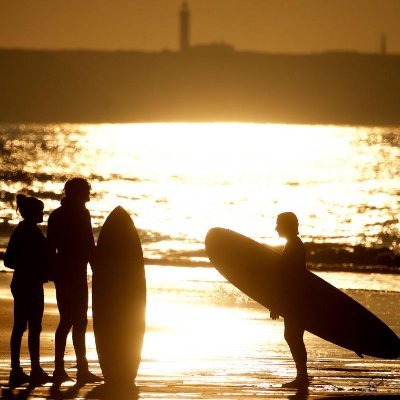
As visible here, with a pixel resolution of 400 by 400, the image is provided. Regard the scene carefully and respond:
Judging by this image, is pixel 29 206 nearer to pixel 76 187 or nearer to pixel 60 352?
pixel 76 187

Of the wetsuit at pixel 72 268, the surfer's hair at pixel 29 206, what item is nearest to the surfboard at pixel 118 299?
the wetsuit at pixel 72 268

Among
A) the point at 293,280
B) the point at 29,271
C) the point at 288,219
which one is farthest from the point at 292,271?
the point at 29,271

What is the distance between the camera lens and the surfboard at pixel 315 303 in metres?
12.1

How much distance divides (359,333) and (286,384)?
1.99m

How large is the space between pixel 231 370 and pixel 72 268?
170 centimetres

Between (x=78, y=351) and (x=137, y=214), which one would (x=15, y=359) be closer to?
(x=78, y=351)

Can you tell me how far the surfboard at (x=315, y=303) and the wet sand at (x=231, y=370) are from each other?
0.65ft

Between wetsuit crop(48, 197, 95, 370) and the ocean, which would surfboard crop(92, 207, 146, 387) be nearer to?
wetsuit crop(48, 197, 95, 370)

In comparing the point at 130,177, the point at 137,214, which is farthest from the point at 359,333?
the point at 130,177

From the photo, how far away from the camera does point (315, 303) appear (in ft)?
40.4

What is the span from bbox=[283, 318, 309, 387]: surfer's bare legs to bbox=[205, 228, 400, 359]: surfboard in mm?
173

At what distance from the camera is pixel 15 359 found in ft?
34.7

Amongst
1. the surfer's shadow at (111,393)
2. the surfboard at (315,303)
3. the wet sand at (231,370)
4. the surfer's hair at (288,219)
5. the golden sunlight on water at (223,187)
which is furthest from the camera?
the golden sunlight on water at (223,187)

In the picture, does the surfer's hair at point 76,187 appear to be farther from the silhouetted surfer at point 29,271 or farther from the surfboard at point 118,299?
the surfboard at point 118,299
